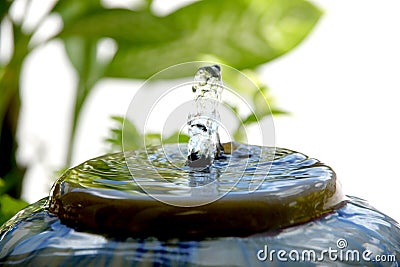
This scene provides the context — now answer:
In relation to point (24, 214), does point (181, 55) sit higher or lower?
higher

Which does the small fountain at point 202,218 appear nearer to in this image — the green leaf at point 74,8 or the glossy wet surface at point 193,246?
the glossy wet surface at point 193,246

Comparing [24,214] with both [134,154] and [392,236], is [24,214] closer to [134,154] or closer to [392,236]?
[134,154]

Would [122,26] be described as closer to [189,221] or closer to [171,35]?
[171,35]

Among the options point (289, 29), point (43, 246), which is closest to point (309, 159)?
point (43, 246)

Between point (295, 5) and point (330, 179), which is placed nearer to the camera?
point (330, 179)

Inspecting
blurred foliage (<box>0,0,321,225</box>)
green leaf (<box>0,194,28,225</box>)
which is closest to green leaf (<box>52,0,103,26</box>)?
blurred foliage (<box>0,0,321,225</box>)

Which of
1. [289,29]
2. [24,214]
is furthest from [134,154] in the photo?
[289,29]

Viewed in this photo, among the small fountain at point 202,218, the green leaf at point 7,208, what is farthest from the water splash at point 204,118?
the green leaf at point 7,208
